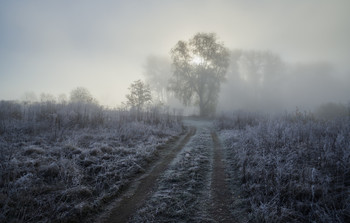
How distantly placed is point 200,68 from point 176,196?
86.4 ft

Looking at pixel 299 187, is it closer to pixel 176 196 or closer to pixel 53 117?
pixel 176 196

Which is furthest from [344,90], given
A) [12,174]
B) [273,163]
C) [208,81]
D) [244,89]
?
[12,174]

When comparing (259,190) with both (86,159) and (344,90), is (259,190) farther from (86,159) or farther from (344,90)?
(344,90)

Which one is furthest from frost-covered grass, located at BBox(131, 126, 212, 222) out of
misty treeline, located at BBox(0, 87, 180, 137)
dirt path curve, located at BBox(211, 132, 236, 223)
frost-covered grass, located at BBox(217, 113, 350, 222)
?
misty treeline, located at BBox(0, 87, 180, 137)

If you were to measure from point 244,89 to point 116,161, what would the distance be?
40741 millimetres

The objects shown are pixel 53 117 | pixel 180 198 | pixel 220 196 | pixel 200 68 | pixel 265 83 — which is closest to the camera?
pixel 180 198

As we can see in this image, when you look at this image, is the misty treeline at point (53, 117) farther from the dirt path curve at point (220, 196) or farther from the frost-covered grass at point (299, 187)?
the frost-covered grass at point (299, 187)

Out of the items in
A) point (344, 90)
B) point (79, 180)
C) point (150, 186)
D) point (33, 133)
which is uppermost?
point (344, 90)

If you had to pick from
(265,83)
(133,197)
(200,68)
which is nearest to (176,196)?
(133,197)

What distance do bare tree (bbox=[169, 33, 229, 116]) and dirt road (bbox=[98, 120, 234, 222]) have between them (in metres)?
23.6

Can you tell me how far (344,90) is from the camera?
32969mm

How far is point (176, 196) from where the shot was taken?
3.17 meters

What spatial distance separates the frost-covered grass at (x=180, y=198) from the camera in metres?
2.57

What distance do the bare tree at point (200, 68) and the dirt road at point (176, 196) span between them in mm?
23567
